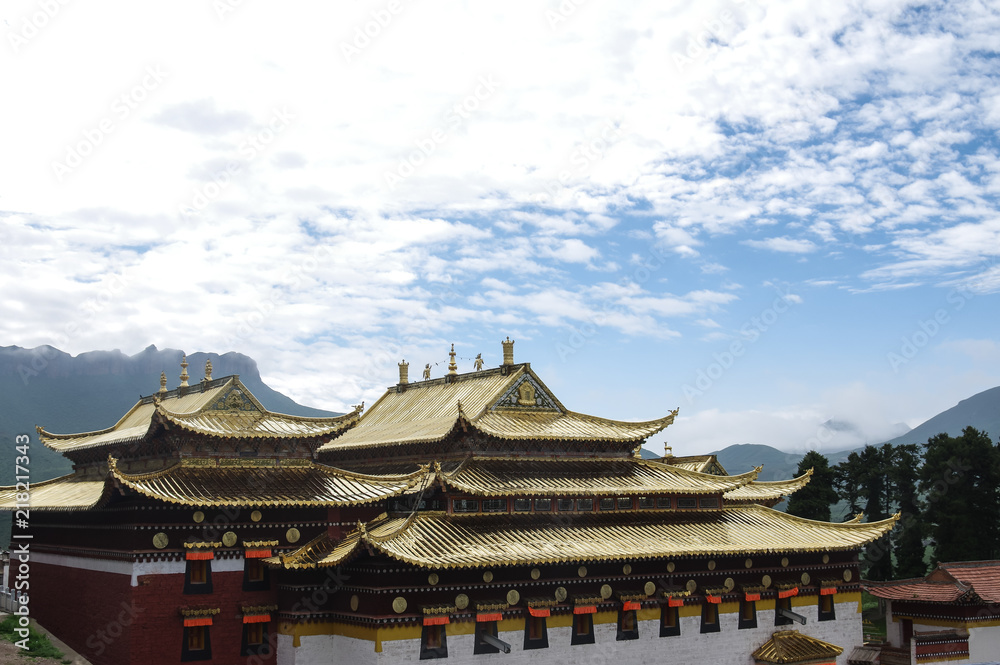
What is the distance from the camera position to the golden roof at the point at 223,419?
3098 cm

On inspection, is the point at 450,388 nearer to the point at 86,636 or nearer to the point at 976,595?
the point at 86,636

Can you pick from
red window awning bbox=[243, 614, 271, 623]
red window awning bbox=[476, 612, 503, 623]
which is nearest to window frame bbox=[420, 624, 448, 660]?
red window awning bbox=[476, 612, 503, 623]

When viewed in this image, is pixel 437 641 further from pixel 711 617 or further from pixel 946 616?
pixel 946 616

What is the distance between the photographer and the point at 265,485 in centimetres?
3117

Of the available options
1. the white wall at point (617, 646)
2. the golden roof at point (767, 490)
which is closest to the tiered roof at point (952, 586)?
the white wall at point (617, 646)

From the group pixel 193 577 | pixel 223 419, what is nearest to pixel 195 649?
pixel 193 577

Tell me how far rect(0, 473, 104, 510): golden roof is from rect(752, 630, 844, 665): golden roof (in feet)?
78.3

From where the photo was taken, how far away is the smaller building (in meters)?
37.5

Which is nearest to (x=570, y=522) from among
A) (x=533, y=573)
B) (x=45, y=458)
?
(x=533, y=573)

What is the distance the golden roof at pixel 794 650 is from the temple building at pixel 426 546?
0.08 metres

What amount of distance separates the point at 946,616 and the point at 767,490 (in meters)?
9.28

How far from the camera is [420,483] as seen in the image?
31.3 meters

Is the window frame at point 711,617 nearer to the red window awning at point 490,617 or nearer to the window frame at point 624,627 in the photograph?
the window frame at point 624,627

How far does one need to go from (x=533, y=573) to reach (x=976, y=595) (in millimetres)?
19630
